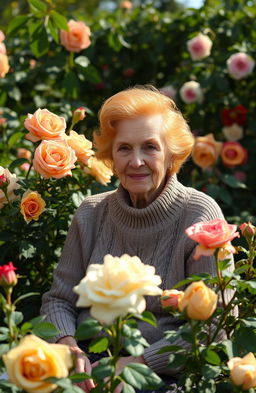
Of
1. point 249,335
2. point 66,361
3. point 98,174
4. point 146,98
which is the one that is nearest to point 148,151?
point 146,98

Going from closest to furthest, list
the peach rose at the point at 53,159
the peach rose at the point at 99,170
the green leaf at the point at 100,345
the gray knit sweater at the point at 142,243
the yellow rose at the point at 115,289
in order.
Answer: the yellow rose at the point at 115,289, the green leaf at the point at 100,345, the gray knit sweater at the point at 142,243, the peach rose at the point at 53,159, the peach rose at the point at 99,170

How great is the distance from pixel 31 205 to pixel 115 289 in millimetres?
963

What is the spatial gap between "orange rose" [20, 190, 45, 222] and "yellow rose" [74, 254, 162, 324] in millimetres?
887

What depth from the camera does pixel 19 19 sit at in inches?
136

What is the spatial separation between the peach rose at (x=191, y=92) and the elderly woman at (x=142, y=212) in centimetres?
170

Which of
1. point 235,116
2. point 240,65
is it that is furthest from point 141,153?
point 235,116

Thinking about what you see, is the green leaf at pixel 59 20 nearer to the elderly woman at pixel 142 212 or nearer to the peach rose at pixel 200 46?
the peach rose at pixel 200 46

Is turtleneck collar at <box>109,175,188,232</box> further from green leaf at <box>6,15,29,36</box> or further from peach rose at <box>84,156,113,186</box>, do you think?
green leaf at <box>6,15,29,36</box>

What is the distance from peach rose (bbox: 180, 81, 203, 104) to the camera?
398 centimetres

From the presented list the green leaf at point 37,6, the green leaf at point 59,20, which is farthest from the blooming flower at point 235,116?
the green leaf at point 37,6

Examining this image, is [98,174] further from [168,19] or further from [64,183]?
[168,19]

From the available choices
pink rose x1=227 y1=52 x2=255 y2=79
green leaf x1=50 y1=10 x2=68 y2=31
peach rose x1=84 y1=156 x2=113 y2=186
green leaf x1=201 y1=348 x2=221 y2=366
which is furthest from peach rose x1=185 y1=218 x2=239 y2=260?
pink rose x1=227 y1=52 x2=255 y2=79

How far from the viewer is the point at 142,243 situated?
7.25 ft

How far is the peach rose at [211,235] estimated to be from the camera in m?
1.62
